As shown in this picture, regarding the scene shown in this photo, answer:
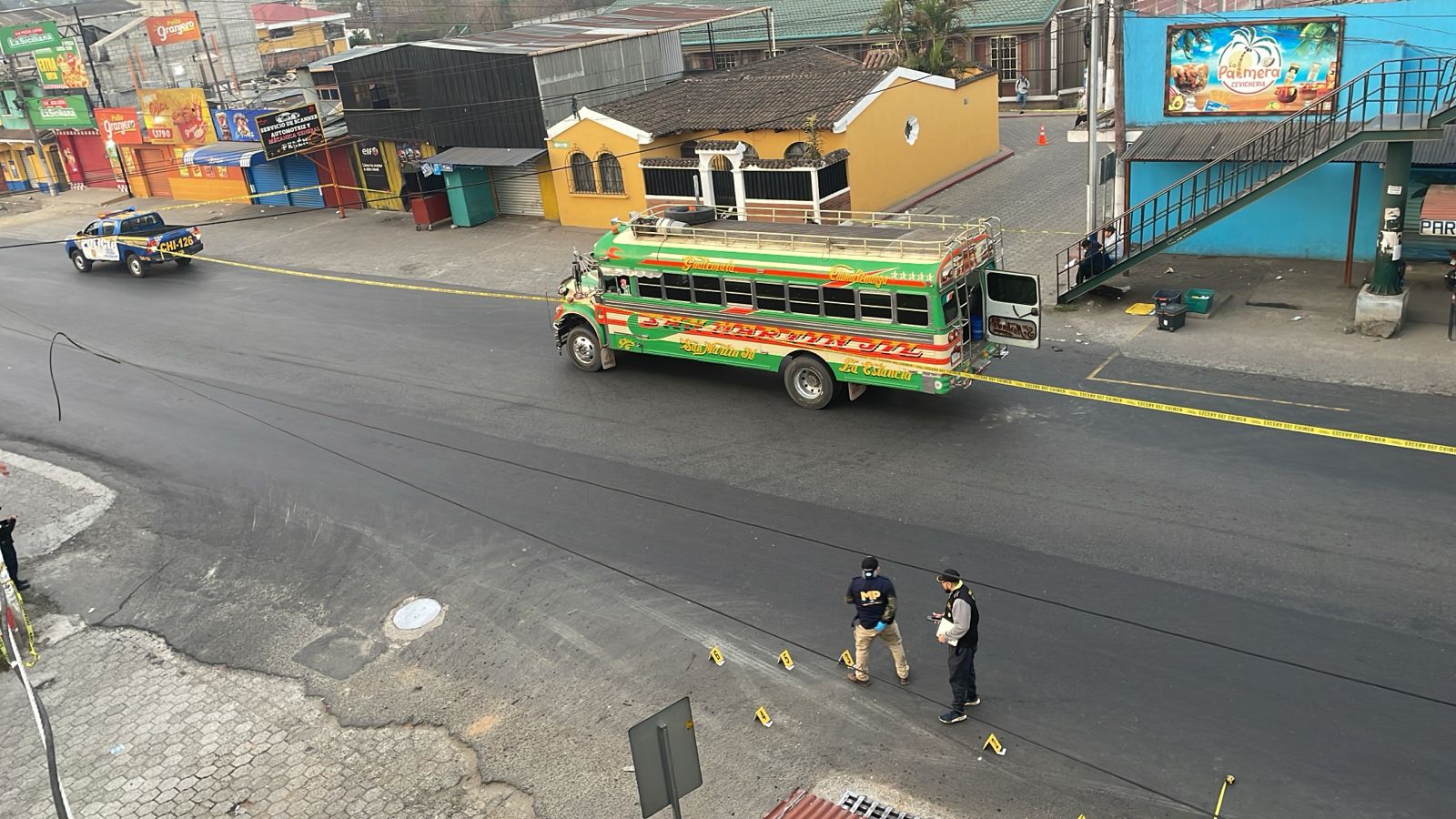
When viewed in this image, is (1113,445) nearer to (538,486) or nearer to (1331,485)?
(1331,485)

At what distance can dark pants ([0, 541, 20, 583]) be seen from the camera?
45.1 ft

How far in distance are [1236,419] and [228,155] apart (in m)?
40.6

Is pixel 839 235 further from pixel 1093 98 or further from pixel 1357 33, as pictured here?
pixel 1357 33

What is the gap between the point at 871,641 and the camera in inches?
394

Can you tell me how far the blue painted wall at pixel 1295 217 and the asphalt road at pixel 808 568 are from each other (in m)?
6.71

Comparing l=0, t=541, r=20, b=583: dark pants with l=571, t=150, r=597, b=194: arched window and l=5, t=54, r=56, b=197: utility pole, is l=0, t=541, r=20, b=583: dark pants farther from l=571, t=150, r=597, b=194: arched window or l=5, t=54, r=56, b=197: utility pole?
l=5, t=54, r=56, b=197: utility pole

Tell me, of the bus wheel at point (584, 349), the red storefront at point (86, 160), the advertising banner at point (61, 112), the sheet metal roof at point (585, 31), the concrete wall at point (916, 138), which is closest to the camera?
the bus wheel at point (584, 349)

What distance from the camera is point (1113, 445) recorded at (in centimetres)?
1452

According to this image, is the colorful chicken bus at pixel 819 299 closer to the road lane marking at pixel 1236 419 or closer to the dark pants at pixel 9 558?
the road lane marking at pixel 1236 419

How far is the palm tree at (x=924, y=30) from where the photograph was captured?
3822 centimetres

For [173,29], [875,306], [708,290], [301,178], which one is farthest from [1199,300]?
[173,29]

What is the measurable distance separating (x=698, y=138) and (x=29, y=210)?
128ft

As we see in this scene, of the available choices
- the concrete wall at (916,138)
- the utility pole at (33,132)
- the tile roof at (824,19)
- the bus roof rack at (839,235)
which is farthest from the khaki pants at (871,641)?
the utility pole at (33,132)

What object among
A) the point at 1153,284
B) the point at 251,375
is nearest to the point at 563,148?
the point at 251,375
